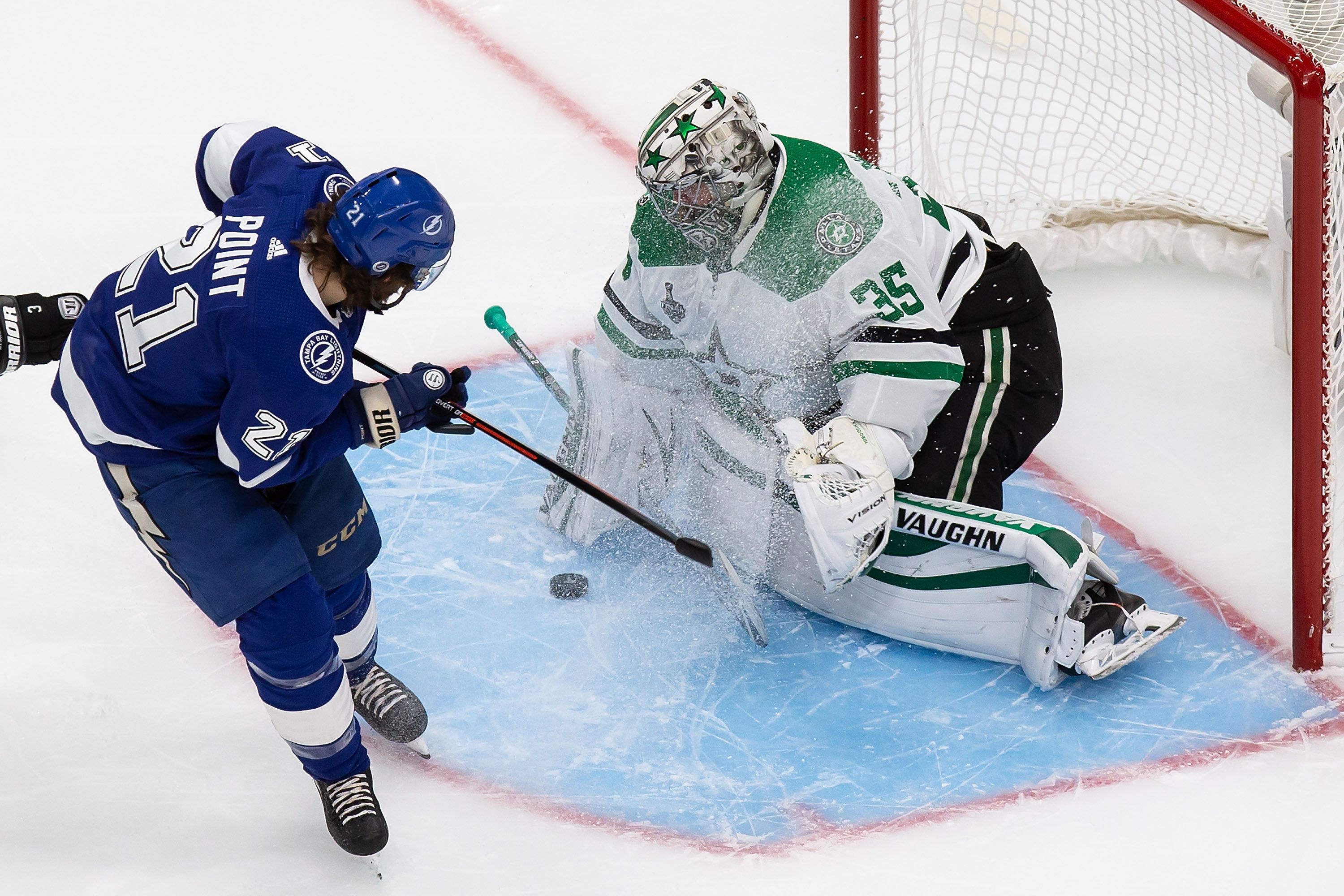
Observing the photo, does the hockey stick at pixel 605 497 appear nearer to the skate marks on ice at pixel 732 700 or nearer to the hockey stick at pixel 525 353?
the skate marks on ice at pixel 732 700

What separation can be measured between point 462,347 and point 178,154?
1433mm

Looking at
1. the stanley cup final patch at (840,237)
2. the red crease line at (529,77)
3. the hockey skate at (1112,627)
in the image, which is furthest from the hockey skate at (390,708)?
the red crease line at (529,77)

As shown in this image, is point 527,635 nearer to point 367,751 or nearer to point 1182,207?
point 367,751

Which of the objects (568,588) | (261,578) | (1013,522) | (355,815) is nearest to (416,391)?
(261,578)

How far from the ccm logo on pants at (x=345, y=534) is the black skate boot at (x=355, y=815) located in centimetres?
40

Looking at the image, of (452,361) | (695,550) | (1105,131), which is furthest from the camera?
(452,361)

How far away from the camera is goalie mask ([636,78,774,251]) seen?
2668mm

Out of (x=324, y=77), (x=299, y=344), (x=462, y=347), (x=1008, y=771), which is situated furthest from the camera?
(x=324, y=77)

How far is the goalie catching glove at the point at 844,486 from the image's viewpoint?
2.73 m

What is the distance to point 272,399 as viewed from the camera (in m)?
2.22

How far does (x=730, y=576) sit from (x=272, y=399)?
1.18 m

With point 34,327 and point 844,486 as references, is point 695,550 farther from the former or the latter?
point 34,327

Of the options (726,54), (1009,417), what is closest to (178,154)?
(726,54)

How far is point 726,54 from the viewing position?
5449mm
